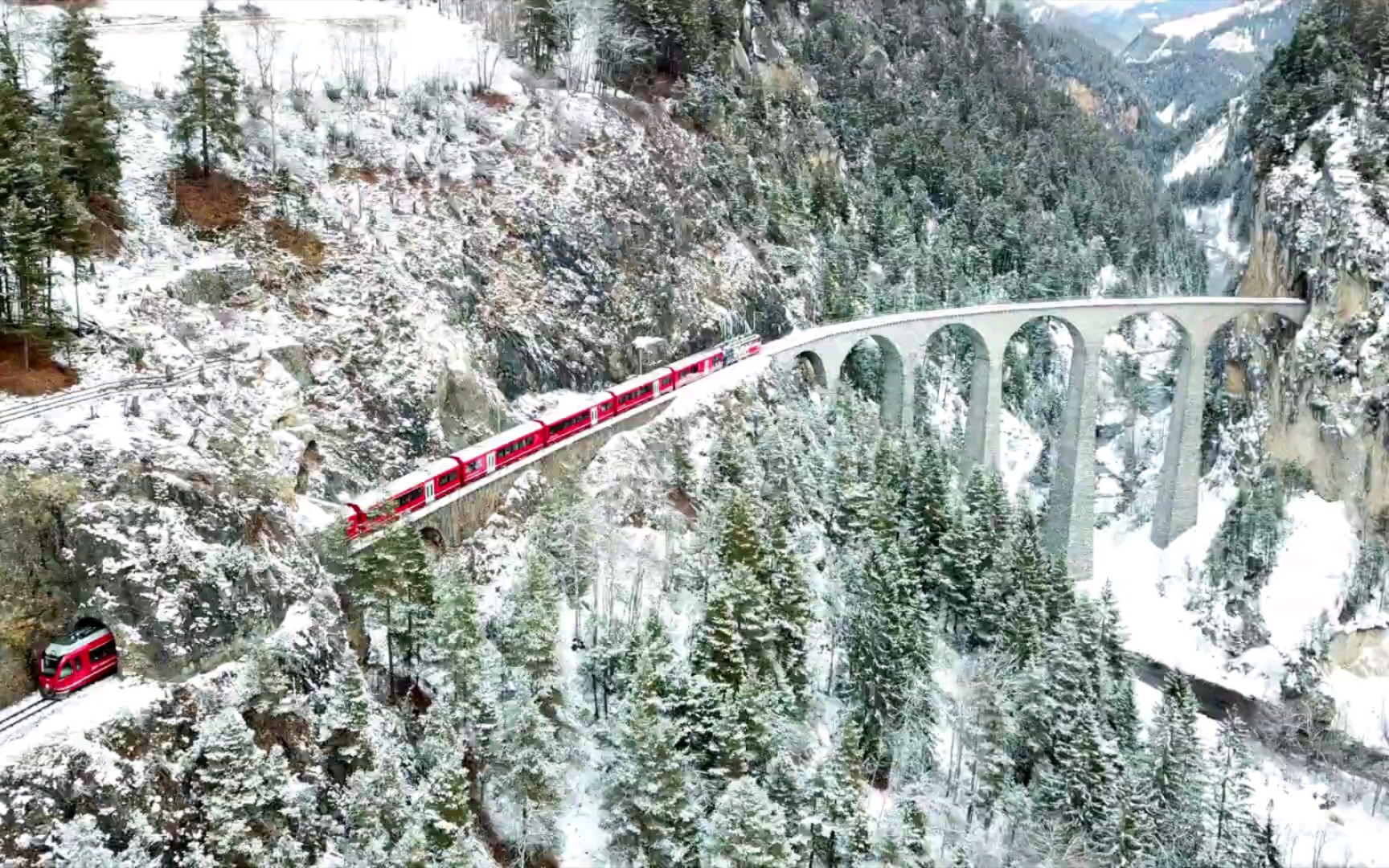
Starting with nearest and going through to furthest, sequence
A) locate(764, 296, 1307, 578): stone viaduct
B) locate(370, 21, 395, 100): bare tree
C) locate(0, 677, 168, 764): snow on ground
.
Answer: locate(0, 677, 168, 764): snow on ground < locate(370, 21, 395, 100): bare tree < locate(764, 296, 1307, 578): stone viaduct

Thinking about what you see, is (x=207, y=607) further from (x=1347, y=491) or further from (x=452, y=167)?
(x=1347, y=491)

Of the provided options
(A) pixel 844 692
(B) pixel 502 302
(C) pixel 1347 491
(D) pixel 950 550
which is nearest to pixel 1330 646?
Result: (C) pixel 1347 491

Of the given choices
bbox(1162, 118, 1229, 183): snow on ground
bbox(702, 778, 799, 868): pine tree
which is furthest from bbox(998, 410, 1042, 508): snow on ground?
bbox(1162, 118, 1229, 183): snow on ground

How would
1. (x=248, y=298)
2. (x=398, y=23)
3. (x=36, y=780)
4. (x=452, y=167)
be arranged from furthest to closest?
(x=398, y=23)
(x=452, y=167)
(x=248, y=298)
(x=36, y=780)

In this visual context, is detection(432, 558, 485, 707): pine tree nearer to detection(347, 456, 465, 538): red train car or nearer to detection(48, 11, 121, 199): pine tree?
detection(347, 456, 465, 538): red train car

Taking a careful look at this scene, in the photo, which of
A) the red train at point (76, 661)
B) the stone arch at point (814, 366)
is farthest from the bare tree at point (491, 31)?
the red train at point (76, 661)

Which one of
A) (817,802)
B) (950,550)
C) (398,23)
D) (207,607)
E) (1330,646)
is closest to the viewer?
(207,607)
